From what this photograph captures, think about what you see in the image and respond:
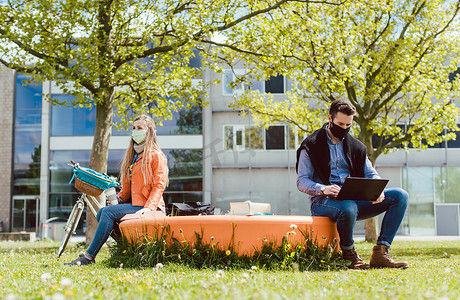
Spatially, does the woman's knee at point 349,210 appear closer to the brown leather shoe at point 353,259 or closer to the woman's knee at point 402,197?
the brown leather shoe at point 353,259

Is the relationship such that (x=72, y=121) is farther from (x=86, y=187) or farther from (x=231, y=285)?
(x=231, y=285)

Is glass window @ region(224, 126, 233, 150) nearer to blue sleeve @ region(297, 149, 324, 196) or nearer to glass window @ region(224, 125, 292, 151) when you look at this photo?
glass window @ region(224, 125, 292, 151)

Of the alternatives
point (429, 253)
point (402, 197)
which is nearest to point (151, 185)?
point (402, 197)

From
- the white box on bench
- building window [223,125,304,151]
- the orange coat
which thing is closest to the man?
the white box on bench

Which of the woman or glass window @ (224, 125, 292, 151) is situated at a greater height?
glass window @ (224, 125, 292, 151)

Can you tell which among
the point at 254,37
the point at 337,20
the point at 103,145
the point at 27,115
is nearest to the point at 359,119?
the point at 337,20

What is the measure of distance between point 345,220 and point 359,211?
460mm

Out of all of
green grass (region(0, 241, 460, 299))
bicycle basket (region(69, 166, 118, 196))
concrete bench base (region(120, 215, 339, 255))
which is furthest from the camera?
bicycle basket (region(69, 166, 118, 196))

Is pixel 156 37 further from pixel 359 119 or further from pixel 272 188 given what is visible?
pixel 272 188

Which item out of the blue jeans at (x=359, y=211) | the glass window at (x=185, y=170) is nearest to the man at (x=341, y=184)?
the blue jeans at (x=359, y=211)

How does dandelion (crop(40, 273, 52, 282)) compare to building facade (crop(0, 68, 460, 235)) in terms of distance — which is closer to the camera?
dandelion (crop(40, 273, 52, 282))

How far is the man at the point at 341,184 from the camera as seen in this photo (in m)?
5.58

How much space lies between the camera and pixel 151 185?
635 cm

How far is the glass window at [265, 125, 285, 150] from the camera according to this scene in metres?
27.2
